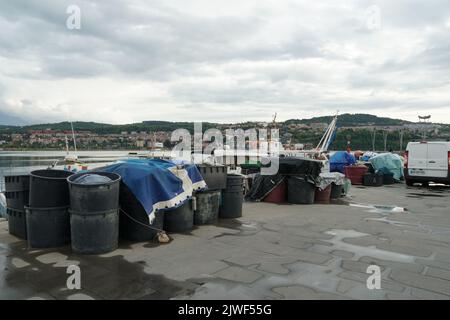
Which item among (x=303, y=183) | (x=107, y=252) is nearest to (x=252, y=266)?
(x=107, y=252)

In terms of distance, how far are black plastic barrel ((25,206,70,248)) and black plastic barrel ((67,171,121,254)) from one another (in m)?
0.44

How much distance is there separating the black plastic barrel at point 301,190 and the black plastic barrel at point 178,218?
5070 mm

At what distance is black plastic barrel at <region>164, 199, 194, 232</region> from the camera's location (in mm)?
7113

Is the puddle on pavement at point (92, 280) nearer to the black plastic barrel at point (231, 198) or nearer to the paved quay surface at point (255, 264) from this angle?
the paved quay surface at point (255, 264)

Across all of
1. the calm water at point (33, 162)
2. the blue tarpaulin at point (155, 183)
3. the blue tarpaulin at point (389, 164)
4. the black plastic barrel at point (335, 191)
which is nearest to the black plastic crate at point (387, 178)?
the blue tarpaulin at point (389, 164)

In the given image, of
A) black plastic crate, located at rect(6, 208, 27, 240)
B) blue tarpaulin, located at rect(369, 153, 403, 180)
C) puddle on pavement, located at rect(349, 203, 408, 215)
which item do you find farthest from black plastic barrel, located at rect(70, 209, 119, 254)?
blue tarpaulin, located at rect(369, 153, 403, 180)

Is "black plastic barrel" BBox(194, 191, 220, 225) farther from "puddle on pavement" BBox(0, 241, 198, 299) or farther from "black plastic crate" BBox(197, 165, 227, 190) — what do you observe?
"puddle on pavement" BBox(0, 241, 198, 299)

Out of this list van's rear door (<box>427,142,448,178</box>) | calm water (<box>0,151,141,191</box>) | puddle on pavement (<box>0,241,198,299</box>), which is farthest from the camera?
van's rear door (<box>427,142,448,178</box>)

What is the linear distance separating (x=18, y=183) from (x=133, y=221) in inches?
98.4

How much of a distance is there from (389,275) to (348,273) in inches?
22.4

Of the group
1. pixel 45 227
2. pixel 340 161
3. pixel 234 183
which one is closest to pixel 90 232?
pixel 45 227

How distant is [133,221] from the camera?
6.39 metres
